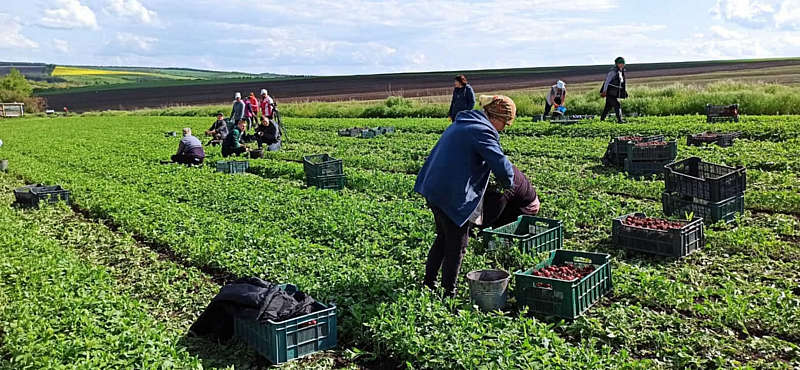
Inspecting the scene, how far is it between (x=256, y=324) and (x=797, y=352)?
4.55 meters

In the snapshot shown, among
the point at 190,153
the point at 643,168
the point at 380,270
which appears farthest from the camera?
the point at 190,153

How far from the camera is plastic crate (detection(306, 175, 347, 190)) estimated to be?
543 inches

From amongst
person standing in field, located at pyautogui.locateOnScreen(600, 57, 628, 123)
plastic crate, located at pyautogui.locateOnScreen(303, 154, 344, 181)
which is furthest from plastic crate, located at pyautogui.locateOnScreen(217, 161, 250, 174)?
person standing in field, located at pyautogui.locateOnScreen(600, 57, 628, 123)

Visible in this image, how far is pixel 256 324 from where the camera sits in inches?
232

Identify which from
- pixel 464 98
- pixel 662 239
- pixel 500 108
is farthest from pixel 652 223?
pixel 464 98

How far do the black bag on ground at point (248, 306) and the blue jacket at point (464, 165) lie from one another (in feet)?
5.23

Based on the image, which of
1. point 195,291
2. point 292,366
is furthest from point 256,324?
point 195,291

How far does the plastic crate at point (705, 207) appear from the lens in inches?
366

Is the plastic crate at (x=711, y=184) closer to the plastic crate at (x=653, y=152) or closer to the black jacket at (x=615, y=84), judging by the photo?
the plastic crate at (x=653, y=152)

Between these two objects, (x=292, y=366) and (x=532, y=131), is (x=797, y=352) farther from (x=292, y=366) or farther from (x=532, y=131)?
(x=532, y=131)

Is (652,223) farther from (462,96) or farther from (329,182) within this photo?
(462,96)

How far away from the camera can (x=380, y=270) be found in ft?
24.6

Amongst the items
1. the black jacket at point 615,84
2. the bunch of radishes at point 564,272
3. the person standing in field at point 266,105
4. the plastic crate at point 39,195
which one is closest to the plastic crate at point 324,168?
the plastic crate at point 39,195

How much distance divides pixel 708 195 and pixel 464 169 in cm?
472
